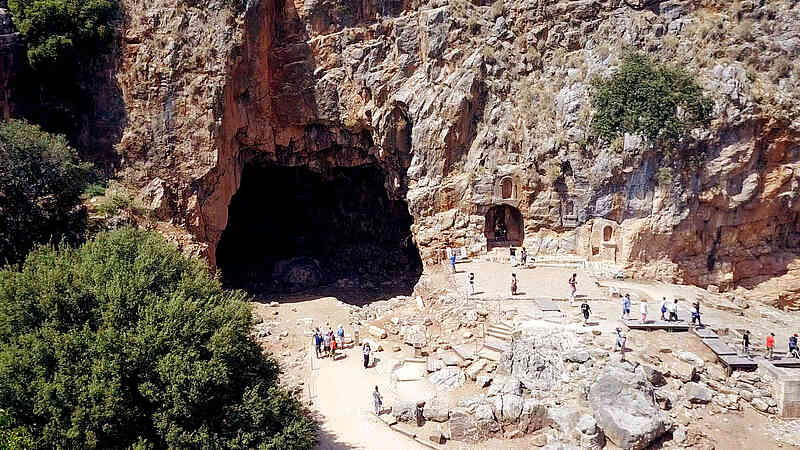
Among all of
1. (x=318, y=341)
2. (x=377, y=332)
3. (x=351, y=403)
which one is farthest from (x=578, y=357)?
(x=318, y=341)

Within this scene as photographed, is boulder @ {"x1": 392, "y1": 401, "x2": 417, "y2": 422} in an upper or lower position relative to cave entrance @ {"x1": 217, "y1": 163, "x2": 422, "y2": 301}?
lower

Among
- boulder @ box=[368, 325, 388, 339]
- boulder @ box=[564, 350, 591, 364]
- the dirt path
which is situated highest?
boulder @ box=[564, 350, 591, 364]

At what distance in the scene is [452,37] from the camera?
3231 cm

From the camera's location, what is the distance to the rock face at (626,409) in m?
17.7

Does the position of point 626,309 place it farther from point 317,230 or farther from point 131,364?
point 317,230

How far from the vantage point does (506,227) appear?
32.8 meters

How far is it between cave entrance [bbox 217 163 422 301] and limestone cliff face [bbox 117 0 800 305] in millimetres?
6803

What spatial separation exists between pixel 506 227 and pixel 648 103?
32.6ft

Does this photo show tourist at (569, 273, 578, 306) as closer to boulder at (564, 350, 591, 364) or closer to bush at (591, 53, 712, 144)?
boulder at (564, 350, 591, 364)

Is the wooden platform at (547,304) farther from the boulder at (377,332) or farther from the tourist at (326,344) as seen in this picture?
the tourist at (326,344)

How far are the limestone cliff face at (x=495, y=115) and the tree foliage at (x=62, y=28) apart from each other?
1359 mm

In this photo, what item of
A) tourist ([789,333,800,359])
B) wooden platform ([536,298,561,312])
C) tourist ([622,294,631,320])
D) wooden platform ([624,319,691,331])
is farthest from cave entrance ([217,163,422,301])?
tourist ([789,333,800,359])

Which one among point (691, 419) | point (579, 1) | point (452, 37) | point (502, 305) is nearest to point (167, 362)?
point (502, 305)

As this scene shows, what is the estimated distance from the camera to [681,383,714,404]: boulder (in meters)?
19.4
